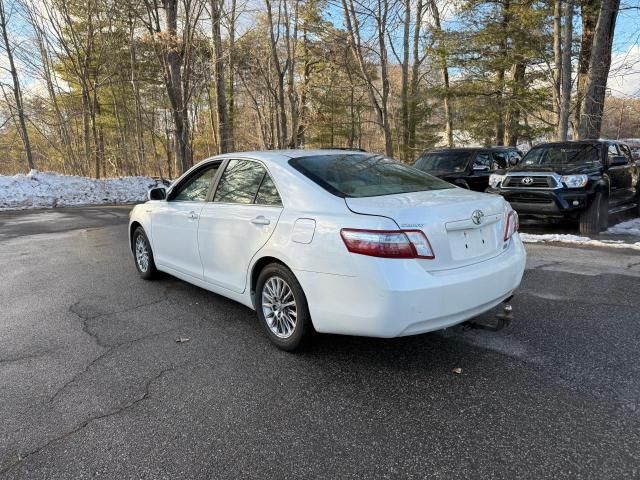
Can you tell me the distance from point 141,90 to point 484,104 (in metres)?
22.3

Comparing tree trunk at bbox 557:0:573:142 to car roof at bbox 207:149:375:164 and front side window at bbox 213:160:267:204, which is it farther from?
front side window at bbox 213:160:267:204

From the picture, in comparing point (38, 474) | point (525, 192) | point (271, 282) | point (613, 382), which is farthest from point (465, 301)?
point (525, 192)

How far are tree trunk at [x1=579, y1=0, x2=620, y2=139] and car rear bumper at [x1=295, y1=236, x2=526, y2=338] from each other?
11.4 meters

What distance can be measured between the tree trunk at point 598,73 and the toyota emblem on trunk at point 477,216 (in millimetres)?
11139

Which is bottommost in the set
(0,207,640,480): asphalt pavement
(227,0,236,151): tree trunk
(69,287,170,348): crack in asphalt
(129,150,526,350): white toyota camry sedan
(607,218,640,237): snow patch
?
(0,207,640,480): asphalt pavement

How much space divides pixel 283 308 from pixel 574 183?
6.79 m

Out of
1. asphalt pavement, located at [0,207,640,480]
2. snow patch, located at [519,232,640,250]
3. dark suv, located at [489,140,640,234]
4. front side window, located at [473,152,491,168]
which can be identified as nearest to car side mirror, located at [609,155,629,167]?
dark suv, located at [489,140,640,234]

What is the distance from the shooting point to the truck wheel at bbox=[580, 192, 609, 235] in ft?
26.1

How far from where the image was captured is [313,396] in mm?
2852

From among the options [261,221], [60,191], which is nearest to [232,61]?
[60,191]

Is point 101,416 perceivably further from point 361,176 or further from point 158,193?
point 158,193

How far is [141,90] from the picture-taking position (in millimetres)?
29844

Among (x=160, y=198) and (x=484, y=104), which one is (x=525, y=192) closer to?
(x=160, y=198)

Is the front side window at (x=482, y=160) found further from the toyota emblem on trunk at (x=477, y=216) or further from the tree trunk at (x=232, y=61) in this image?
the tree trunk at (x=232, y=61)
